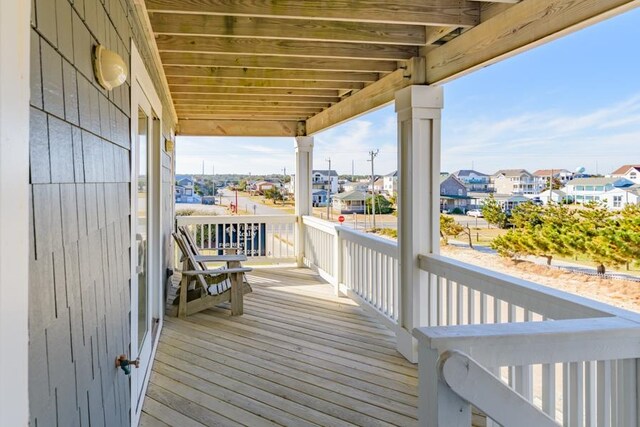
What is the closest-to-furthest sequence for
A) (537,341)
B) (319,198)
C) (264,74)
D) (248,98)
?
(537,341)
(264,74)
(248,98)
(319,198)

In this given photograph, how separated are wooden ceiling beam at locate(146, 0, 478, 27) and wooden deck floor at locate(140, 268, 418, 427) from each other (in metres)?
2.37

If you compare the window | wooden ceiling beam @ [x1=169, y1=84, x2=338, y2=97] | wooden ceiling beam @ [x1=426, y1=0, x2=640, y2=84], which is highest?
wooden ceiling beam @ [x1=169, y1=84, x2=338, y2=97]

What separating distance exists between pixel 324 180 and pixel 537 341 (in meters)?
6.81

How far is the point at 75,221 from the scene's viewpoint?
1.28 meters

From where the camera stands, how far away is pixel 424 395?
1.13 m

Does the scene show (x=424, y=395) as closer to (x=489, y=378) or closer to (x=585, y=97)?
(x=489, y=378)

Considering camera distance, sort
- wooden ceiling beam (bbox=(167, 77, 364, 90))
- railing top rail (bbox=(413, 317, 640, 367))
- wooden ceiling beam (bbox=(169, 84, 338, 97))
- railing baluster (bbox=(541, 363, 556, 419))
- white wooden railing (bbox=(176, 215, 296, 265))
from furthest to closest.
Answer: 1. white wooden railing (bbox=(176, 215, 296, 265))
2. wooden ceiling beam (bbox=(169, 84, 338, 97))
3. wooden ceiling beam (bbox=(167, 77, 364, 90))
4. railing baluster (bbox=(541, 363, 556, 419))
5. railing top rail (bbox=(413, 317, 640, 367))

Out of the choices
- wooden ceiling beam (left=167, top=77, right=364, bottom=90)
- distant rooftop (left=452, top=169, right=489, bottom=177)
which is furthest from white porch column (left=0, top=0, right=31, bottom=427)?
wooden ceiling beam (left=167, top=77, right=364, bottom=90)

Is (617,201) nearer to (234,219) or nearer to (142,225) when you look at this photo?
(142,225)

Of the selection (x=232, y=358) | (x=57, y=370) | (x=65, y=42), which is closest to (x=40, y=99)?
(x=65, y=42)

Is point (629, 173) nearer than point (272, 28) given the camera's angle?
Yes

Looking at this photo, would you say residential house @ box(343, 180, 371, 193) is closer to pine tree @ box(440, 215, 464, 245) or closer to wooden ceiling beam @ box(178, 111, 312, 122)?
wooden ceiling beam @ box(178, 111, 312, 122)

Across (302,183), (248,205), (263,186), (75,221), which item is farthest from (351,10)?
(263,186)

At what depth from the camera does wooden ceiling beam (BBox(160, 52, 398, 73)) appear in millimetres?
3660
